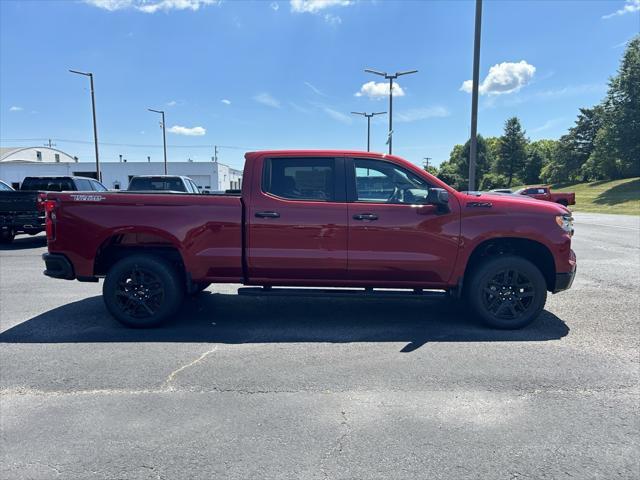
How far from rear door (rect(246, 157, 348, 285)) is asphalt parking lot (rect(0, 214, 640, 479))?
719 mm

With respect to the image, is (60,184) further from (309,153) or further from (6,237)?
(309,153)

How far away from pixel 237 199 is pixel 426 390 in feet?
9.26

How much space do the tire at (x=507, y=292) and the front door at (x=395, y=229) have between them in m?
0.41

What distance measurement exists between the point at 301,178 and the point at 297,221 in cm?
55

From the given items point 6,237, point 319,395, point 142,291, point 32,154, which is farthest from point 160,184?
point 32,154

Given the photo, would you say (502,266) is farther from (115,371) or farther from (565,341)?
(115,371)

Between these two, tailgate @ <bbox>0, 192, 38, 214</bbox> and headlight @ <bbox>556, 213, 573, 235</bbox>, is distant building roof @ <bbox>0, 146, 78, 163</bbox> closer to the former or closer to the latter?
tailgate @ <bbox>0, 192, 38, 214</bbox>

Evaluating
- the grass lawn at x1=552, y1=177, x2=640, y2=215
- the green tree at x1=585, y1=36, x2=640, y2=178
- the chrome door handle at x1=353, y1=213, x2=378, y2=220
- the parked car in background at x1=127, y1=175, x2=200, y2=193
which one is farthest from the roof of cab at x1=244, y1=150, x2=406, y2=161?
the green tree at x1=585, y1=36, x2=640, y2=178

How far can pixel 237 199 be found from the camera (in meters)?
4.68

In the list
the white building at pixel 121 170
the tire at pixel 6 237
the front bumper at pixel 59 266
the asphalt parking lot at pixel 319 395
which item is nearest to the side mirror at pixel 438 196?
the asphalt parking lot at pixel 319 395

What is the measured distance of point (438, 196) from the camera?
14.4ft

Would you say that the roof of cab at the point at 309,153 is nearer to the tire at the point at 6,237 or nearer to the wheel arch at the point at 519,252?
A: the wheel arch at the point at 519,252

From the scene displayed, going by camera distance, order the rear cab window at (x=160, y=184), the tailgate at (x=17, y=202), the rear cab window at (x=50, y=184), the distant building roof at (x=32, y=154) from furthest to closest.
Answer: the distant building roof at (x=32, y=154)
the rear cab window at (x=160, y=184)
the rear cab window at (x=50, y=184)
the tailgate at (x=17, y=202)

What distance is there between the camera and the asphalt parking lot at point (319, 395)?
2.48m
